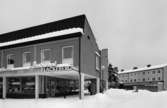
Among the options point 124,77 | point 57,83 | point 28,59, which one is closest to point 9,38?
point 28,59

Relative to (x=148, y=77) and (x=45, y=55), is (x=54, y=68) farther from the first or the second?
(x=148, y=77)

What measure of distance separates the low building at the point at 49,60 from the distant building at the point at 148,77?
118ft

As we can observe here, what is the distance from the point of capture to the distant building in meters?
61.0

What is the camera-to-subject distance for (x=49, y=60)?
69.1 feet

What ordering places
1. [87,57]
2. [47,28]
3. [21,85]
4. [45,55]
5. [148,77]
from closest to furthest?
[45,55]
[87,57]
[21,85]
[47,28]
[148,77]

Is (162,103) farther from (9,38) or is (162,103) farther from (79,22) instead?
(9,38)

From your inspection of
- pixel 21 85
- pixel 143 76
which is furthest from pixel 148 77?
pixel 21 85

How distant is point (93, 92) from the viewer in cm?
2750

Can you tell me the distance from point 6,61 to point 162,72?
5045 centimetres

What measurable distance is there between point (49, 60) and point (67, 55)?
228 cm

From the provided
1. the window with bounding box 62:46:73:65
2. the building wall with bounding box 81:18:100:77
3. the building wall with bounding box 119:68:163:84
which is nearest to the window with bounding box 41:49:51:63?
the window with bounding box 62:46:73:65

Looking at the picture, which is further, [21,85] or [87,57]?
[21,85]

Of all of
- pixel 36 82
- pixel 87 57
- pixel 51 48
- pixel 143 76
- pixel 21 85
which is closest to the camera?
pixel 36 82

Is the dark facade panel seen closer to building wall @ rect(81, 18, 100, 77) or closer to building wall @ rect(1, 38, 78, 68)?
building wall @ rect(81, 18, 100, 77)
